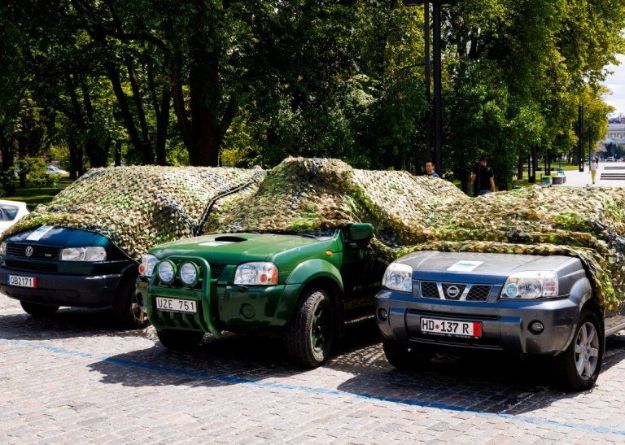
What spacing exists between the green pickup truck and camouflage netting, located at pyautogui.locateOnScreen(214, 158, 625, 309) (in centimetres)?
59

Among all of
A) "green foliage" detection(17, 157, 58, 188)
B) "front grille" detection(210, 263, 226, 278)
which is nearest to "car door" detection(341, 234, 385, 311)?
"front grille" detection(210, 263, 226, 278)

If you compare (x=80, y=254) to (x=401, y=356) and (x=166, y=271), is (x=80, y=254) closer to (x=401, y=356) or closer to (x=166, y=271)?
(x=166, y=271)

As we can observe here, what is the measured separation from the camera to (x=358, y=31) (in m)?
24.2

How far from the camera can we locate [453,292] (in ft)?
20.9

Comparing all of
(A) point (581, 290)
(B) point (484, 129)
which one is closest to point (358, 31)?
(B) point (484, 129)

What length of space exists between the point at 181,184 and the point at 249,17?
13.2m

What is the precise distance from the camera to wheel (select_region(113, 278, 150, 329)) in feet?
30.2

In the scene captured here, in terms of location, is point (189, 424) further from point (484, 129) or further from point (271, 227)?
point (484, 129)

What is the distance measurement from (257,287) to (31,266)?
3.42 metres

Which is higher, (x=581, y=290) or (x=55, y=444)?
(x=581, y=290)

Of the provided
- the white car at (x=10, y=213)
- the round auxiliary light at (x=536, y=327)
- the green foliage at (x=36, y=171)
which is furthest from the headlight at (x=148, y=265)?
the green foliage at (x=36, y=171)

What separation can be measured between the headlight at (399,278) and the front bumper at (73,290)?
3571 mm

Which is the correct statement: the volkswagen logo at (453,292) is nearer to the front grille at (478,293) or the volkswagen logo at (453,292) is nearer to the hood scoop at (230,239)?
the front grille at (478,293)

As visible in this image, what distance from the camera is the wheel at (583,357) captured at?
20.6ft
